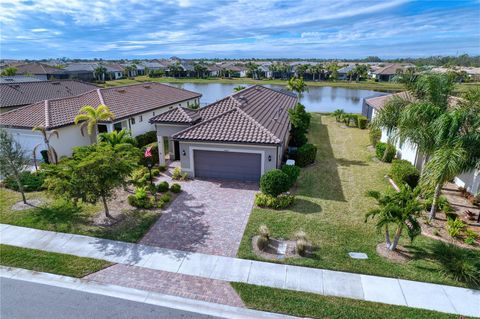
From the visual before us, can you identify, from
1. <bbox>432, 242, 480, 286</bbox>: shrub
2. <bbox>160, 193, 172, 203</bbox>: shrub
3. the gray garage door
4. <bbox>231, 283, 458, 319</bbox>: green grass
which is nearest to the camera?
<bbox>231, 283, 458, 319</bbox>: green grass

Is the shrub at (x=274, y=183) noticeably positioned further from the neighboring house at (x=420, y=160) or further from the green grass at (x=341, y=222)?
the neighboring house at (x=420, y=160)

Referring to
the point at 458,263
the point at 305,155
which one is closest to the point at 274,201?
the point at 305,155

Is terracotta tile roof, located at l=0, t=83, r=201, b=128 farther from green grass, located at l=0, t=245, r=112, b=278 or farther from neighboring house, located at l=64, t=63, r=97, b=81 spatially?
neighboring house, located at l=64, t=63, r=97, b=81

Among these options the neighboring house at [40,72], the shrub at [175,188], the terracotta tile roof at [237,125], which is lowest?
the shrub at [175,188]

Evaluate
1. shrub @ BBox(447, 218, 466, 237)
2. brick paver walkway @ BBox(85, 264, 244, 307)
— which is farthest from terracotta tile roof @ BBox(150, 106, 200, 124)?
shrub @ BBox(447, 218, 466, 237)

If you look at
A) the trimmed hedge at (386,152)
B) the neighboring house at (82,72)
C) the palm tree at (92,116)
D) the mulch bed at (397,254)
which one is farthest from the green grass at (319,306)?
the neighboring house at (82,72)
